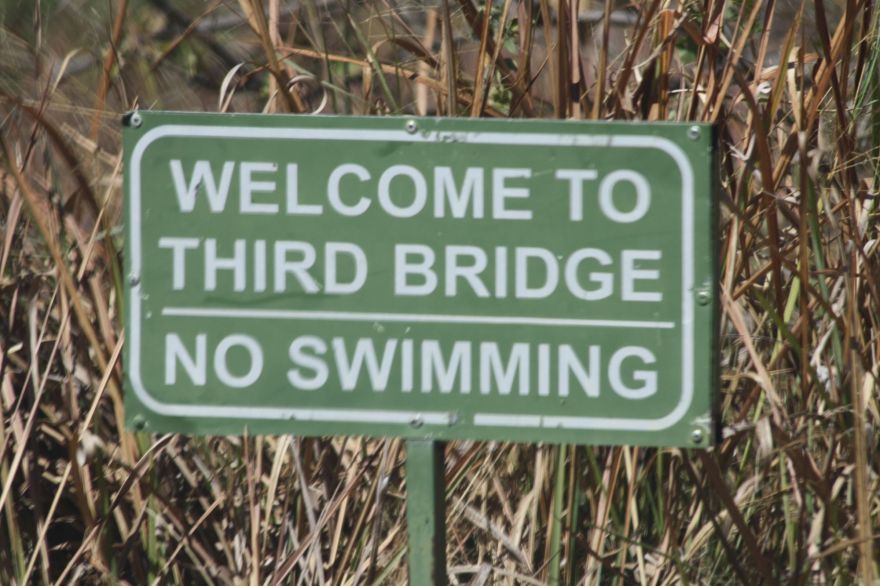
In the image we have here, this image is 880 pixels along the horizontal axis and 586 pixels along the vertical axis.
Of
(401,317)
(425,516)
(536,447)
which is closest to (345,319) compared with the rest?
(401,317)

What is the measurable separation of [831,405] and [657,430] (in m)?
0.52

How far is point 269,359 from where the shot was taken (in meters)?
1.23

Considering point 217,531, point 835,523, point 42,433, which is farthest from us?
point 42,433

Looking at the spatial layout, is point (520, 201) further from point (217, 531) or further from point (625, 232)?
point (217, 531)

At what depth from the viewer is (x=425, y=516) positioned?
122 centimetres

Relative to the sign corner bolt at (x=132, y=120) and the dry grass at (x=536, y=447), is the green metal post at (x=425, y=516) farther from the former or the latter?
the sign corner bolt at (x=132, y=120)

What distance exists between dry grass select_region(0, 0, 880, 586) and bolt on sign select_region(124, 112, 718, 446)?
34 cm

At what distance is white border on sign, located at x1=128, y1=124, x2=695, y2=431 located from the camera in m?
1.17

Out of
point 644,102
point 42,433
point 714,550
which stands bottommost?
point 714,550

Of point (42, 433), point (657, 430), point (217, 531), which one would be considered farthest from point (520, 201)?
point (42, 433)

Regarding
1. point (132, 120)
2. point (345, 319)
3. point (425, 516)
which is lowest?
point (425, 516)

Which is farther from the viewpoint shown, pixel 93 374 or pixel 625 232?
pixel 93 374

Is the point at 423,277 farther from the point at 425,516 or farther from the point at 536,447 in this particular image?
the point at 536,447

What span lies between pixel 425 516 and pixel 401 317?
195 millimetres
